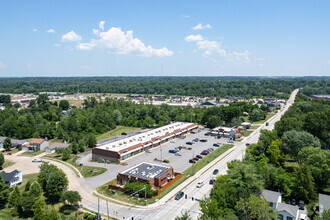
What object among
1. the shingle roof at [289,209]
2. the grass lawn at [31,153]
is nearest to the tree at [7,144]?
the grass lawn at [31,153]

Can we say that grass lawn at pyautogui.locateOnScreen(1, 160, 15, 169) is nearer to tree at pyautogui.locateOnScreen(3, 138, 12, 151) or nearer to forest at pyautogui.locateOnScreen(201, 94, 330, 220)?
tree at pyautogui.locateOnScreen(3, 138, 12, 151)

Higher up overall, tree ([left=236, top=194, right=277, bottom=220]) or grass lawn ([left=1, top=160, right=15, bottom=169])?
tree ([left=236, top=194, right=277, bottom=220])

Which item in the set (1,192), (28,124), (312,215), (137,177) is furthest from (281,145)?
(28,124)

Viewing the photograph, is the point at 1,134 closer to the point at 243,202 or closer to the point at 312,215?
the point at 243,202

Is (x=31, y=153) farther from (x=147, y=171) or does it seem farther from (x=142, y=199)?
(x=142, y=199)

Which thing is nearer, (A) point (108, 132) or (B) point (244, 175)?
(B) point (244, 175)

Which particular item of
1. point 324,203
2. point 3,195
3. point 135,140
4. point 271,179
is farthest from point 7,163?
point 324,203

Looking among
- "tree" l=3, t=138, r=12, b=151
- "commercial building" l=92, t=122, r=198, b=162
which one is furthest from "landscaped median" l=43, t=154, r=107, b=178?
"tree" l=3, t=138, r=12, b=151
